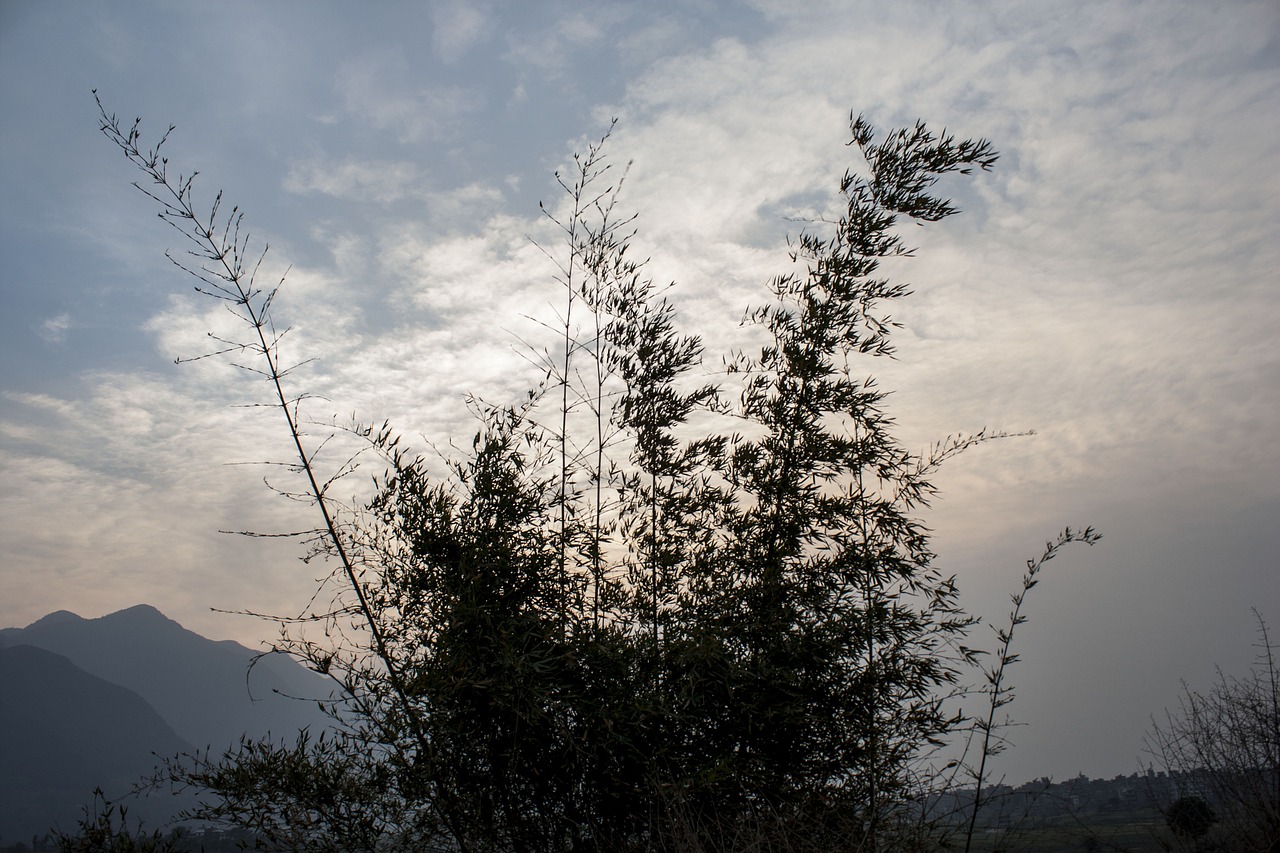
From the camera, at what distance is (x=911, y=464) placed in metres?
4.74

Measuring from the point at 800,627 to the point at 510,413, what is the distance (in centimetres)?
206

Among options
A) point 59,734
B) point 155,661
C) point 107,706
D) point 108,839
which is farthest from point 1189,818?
point 155,661

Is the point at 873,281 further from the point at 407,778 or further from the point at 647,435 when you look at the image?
the point at 407,778

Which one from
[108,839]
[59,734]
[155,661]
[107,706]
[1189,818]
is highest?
[155,661]

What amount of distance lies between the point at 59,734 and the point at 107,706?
9000mm

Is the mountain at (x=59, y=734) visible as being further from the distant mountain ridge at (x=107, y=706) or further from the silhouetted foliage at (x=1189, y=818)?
the silhouetted foliage at (x=1189, y=818)

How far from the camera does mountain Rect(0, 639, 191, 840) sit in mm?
58737

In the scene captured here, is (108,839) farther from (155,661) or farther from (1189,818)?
(155,661)

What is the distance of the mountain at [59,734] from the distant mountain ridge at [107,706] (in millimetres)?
131

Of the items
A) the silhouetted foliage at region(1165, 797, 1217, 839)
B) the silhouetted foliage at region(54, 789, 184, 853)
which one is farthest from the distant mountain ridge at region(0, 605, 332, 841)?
the silhouetted foliage at region(1165, 797, 1217, 839)

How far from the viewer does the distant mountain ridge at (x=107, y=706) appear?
175ft

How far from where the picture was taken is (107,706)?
9206 cm

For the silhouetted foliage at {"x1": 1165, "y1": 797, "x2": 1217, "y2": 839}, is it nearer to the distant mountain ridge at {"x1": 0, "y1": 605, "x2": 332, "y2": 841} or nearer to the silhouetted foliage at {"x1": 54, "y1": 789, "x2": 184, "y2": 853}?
the distant mountain ridge at {"x1": 0, "y1": 605, "x2": 332, "y2": 841}

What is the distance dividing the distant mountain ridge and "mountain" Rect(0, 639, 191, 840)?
0.43ft
